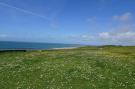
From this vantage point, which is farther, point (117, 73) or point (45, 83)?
point (117, 73)

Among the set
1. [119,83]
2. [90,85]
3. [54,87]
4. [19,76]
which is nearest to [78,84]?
[90,85]

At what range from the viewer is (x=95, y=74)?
101 feet

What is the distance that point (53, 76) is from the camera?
2956cm

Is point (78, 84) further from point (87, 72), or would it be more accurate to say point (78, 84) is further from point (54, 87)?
point (87, 72)

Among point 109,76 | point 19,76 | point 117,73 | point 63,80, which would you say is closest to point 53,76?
point 63,80

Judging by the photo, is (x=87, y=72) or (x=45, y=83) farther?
(x=87, y=72)

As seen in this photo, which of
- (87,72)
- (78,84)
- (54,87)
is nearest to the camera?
(54,87)

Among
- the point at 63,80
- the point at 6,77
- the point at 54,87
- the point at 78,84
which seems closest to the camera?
the point at 54,87

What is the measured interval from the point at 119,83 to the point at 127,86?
1.35 m

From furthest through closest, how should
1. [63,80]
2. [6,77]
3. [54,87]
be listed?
[6,77]
[63,80]
[54,87]

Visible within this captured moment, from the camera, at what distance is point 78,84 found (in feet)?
83.1

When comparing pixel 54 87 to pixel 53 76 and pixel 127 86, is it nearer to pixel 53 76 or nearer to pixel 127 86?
pixel 53 76

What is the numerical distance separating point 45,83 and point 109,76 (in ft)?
32.7

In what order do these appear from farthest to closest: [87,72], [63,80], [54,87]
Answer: [87,72] < [63,80] < [54,87]
